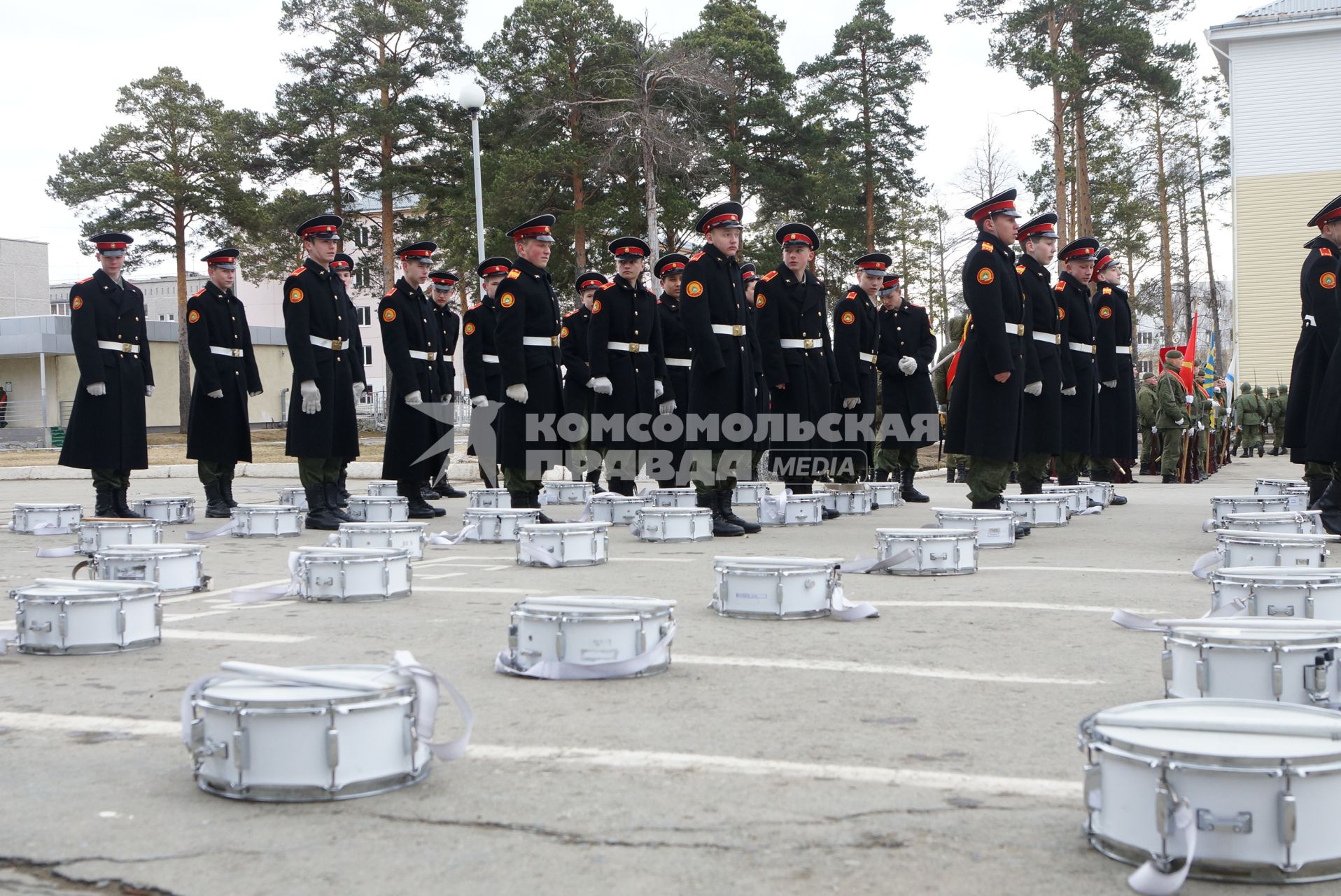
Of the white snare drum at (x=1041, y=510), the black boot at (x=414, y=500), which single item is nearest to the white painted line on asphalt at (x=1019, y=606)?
the white snare drum at (x=1041, y=510)

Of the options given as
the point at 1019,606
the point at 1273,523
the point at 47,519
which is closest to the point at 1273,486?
the point at 1273,523

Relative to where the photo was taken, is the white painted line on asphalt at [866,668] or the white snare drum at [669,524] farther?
the white snare drum at [669,524]

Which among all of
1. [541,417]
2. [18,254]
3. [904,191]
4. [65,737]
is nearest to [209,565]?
[541,417]

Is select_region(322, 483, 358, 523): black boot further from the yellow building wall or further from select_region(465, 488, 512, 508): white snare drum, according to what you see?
the yellow building wall

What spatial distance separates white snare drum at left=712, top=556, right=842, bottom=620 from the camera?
5992mm

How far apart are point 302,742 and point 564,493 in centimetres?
1067

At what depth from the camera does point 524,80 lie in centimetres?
3681

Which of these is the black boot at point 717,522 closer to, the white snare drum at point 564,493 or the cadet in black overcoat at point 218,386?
the white snare drum at point 564,493

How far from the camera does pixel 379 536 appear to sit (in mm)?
8398

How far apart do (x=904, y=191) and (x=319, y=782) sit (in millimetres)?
40434

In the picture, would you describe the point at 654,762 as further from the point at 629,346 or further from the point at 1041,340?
the point at 629,346

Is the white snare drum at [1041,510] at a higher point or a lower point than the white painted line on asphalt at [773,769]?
higher

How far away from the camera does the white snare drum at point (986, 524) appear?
908cm

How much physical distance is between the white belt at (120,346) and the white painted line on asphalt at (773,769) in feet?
27.7
